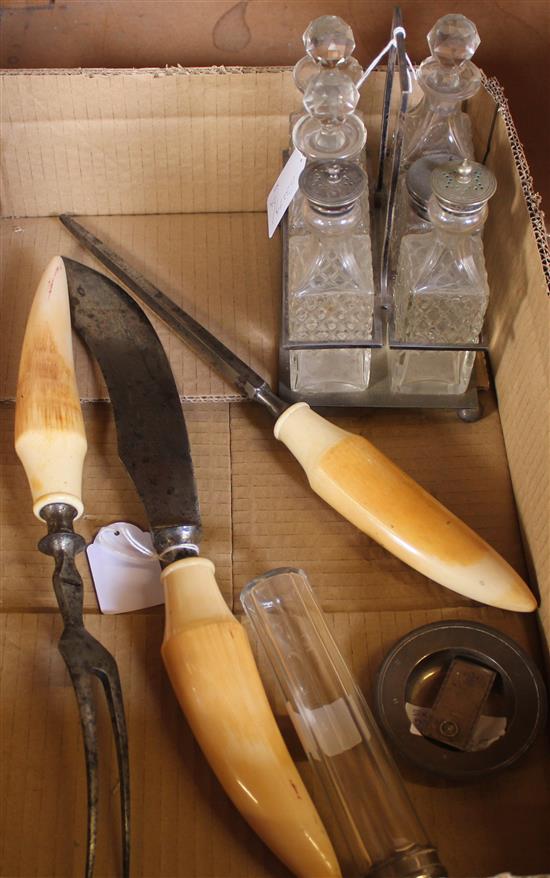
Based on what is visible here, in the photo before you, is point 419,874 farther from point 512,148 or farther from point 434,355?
point 512,148

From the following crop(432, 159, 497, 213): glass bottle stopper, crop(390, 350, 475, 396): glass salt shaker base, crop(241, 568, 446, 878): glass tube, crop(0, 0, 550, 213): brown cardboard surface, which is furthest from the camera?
crop(0, 0, 550, 213): brown cardboard surface

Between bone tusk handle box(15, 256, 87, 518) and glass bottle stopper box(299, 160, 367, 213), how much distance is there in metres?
0.23

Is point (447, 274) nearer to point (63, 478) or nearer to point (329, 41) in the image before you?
point (329, 41)

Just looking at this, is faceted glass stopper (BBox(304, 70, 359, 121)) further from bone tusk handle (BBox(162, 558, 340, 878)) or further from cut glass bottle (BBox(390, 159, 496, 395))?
bone tusk handle (BBox(162, 558, 340, 878))

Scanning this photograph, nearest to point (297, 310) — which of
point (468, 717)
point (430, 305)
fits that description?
point (430, 305)

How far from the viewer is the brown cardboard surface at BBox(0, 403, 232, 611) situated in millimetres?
721

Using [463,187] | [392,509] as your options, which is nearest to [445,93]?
[463,187]

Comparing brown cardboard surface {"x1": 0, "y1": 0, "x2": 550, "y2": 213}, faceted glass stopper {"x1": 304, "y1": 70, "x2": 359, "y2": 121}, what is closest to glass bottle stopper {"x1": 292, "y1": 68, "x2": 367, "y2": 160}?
faceted glass stopper {"x1": 304, "y1": 70, "x2": 359, "y2": 121}

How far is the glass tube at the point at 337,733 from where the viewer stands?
57cm

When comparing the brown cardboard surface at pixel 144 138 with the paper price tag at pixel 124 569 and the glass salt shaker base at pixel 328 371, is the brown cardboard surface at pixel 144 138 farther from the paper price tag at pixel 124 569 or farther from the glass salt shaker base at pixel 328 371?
the paper price tag at pixel 124 569

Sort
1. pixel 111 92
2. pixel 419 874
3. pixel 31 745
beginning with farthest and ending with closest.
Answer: pixel 111 92, pixel 31 745, pixel 419 874

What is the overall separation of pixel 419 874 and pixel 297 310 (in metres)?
0.41

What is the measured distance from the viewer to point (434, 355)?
79 centimetres

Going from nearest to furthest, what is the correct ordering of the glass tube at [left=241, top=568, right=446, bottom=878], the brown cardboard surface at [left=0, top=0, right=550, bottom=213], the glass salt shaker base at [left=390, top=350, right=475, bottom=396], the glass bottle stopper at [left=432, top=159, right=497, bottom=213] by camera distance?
1. the glass tube at [left=241, top=568, right=446, bottom=878]
2. the glass bottle stopper at [left=432, top=159, right=497, bottom=213]
3. the glass salt shaker base at [left=390, top=350, right=475, bottom=396]
4. the brown cardboard surface at [left=0, top=0, right=550, bottom=213]
